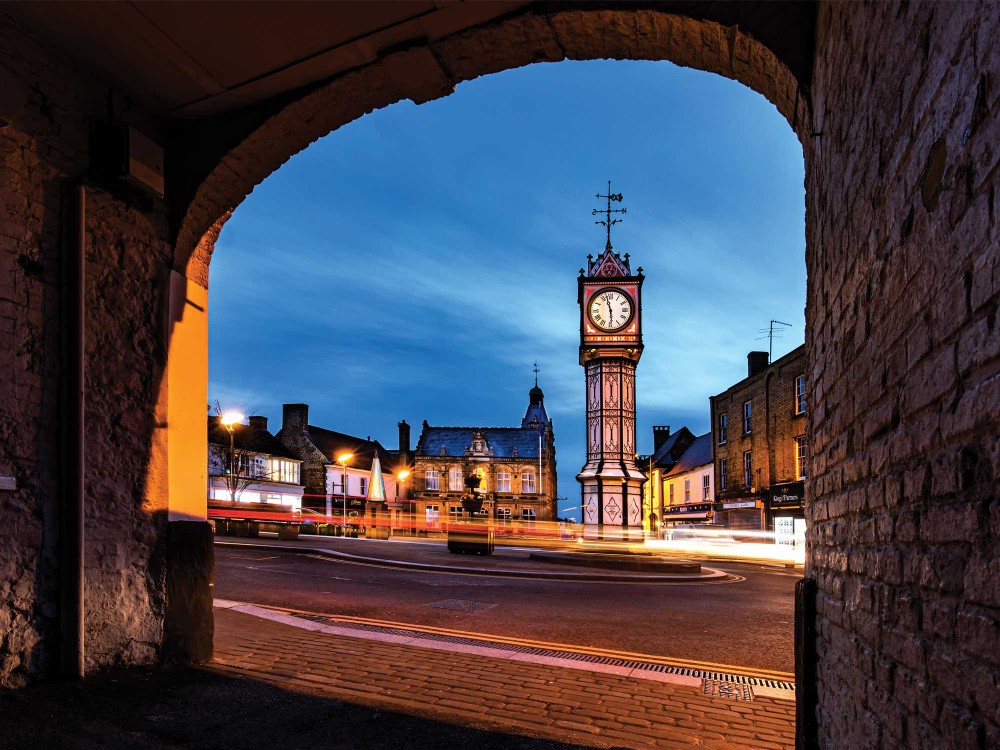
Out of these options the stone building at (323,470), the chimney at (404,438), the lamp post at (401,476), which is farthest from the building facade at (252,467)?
the chimney at (404,438)

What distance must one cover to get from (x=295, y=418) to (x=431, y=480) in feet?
42.2

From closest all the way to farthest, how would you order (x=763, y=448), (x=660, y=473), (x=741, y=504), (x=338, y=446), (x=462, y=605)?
(x=462, y=605), (x=763, y=448), (x=741, y=504), (x=338, y=446), (x=660, y=473)

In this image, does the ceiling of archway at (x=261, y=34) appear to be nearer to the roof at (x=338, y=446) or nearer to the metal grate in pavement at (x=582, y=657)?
the metal grate in pavement at (x=582, y=657)

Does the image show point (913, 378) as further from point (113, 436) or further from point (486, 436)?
point (486, 436)

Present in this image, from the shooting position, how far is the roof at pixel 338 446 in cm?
5219

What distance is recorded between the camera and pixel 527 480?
58.7 m

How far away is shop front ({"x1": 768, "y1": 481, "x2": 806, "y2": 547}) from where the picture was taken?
27.3 meters

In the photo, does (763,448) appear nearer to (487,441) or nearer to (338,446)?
(487,441)

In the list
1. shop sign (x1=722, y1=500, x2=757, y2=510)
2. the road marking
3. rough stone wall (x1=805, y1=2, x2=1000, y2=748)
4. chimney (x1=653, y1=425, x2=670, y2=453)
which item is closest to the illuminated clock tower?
shop sign (x1=722, y1=500, x2=757, y2=510)

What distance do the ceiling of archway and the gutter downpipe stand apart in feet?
3.53

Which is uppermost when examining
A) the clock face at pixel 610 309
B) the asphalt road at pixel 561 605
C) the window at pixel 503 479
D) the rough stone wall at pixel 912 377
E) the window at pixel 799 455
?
the clock face at pixel 610 309

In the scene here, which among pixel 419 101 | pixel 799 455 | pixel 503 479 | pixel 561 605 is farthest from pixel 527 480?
pixel 419 101

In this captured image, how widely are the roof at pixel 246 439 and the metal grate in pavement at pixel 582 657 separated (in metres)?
37.3

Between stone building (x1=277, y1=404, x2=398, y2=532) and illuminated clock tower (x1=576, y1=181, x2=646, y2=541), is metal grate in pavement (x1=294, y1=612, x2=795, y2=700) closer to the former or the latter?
illuminated clock tower (x1=576, y1=181, x2=646, y2=541)
